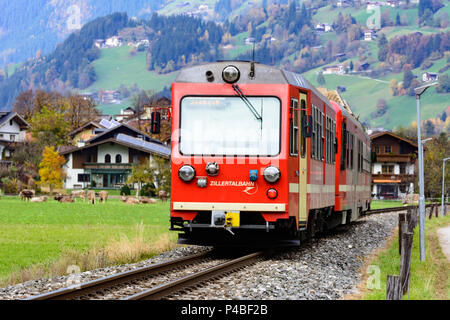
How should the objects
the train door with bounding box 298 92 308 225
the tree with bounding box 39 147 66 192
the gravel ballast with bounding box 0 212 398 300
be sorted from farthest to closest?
1. the tree with bounding box 39 147 66 192
2. the train door with bounding box 298 92 308 225
3. the gravel ballast with bounding box 0 212 398 300

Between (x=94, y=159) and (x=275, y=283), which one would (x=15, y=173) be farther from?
(x=275, y=283)

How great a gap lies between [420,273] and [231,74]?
5.73 m

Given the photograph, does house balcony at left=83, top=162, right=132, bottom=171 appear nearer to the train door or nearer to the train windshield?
the train door

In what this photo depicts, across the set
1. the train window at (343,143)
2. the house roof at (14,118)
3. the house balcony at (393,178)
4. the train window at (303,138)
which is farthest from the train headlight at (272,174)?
the house roof at (14,118)

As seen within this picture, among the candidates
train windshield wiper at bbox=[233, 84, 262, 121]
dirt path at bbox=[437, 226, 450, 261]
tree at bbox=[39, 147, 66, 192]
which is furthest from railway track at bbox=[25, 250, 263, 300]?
tree at bbox=[39, 147, 66, 192]

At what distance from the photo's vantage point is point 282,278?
12609mm

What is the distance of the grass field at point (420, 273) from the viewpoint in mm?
12172

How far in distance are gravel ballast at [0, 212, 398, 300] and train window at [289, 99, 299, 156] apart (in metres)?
2.15

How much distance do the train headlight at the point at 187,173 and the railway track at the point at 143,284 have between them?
1.54 metres

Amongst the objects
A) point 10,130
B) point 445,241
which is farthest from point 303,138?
point 10,130

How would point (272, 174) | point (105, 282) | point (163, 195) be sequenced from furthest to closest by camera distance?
point (163, 195) < point (272, 174) < point (105, 282)

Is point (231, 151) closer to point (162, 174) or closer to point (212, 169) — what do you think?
point (212, 169)

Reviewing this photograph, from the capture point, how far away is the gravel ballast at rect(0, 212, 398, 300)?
1094 centimetres

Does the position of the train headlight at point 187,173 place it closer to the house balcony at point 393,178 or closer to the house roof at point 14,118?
the house balcony at point 393,178
